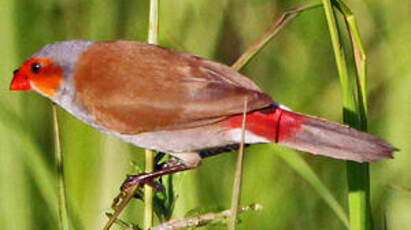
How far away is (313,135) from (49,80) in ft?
2.83

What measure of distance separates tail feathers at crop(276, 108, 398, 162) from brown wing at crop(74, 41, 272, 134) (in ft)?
0.49

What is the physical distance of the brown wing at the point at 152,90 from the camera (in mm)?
3117

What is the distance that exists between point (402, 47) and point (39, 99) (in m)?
1.54

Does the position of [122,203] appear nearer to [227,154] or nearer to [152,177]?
[152,177]

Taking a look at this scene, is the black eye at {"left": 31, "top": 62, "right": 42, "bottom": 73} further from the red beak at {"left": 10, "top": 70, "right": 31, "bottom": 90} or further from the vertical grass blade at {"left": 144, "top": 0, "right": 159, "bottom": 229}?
the vertical grass blade at {"left": 144, "top": 0, "right": 159, "bottom": 229}

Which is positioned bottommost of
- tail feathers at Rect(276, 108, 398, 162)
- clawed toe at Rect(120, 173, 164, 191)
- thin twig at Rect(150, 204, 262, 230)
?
thin twig at Rect(150, 204, 262, 230)

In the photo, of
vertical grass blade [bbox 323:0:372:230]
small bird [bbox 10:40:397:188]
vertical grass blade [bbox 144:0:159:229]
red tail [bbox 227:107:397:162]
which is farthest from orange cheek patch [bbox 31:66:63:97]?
vertical grass blade [bbox 323:0:372:230]

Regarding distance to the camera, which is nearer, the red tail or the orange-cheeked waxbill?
the red tail

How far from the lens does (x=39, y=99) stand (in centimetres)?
426

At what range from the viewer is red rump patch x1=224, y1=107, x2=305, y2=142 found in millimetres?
3064

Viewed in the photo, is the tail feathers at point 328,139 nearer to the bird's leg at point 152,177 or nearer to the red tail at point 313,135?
the red tail at point 313,135

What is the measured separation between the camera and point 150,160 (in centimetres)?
319

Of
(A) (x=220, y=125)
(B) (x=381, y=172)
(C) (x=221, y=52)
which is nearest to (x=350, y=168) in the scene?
(A) (x=220, y=125)

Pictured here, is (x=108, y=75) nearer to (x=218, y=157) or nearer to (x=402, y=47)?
(x=218, y=157)
